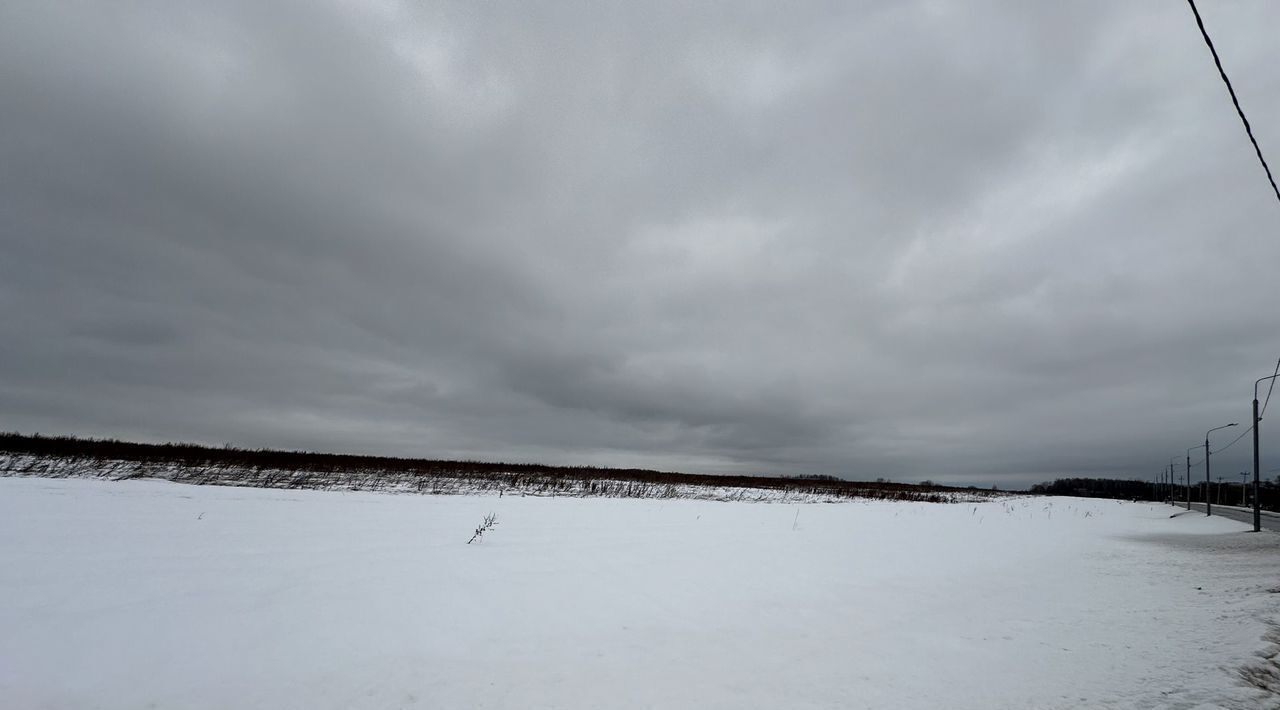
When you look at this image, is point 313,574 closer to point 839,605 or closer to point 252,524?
point 252,524

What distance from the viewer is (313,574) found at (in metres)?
6.75

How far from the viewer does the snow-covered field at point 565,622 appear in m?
4.04

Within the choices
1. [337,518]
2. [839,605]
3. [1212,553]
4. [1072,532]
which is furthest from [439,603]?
[1072,532]

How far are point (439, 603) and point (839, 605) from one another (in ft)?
15.5

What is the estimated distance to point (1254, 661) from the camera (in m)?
4.79

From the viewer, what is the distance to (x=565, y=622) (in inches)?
227

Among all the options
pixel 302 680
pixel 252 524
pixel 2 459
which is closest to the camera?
pixel 302 680

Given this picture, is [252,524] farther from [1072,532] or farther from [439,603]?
[1072,532]

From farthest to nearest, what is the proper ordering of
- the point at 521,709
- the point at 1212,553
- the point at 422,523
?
the point at 1212,553 < the point at 422,523 < the point at 521,709

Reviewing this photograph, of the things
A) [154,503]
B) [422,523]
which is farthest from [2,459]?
[422,523]

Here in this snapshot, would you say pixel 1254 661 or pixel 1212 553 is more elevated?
pixel 1254 661

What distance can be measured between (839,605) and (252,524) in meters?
10.1

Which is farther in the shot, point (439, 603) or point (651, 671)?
Answer: point (439, 603)

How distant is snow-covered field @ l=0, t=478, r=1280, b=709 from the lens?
4035 millimetres
